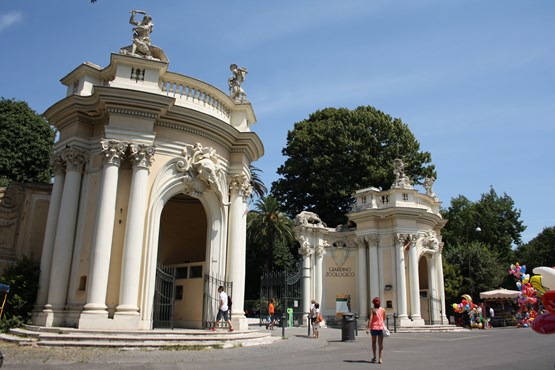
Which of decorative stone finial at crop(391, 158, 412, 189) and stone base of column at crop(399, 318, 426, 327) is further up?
decorative stone finial at crop(391, 158, 412, 189)

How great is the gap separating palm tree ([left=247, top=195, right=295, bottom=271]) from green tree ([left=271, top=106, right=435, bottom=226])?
3079 mm

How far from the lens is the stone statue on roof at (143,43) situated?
15.6 meters

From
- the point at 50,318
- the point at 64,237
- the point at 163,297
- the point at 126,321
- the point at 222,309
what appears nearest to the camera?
the point at 126,321

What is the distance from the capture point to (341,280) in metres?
28.2

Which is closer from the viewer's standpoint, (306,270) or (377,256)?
(306,270)

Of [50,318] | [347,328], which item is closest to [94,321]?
[50,318]

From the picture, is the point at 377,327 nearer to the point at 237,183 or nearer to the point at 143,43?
the point at 237,183

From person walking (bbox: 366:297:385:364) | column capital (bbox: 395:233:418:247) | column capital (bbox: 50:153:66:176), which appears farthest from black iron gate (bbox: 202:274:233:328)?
column capital (bbox: 395:233:418:247)

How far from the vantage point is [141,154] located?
14352 millimetres

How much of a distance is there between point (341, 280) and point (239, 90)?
14.5 meters

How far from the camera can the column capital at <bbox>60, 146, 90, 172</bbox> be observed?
14867mm

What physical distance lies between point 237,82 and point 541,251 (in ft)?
146

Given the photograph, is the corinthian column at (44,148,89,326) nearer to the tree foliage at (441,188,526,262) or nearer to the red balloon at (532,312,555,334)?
the red balloon at (532,312,555,334)

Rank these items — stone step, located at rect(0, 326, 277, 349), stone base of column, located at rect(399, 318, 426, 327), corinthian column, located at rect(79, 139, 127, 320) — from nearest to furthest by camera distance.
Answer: stone step, located at rect(0, 326, 277, 349) → corinthian column, located at rect(79, 139, 127, 320) → stone base of column, located at rect(399, 318, 426, 327)
